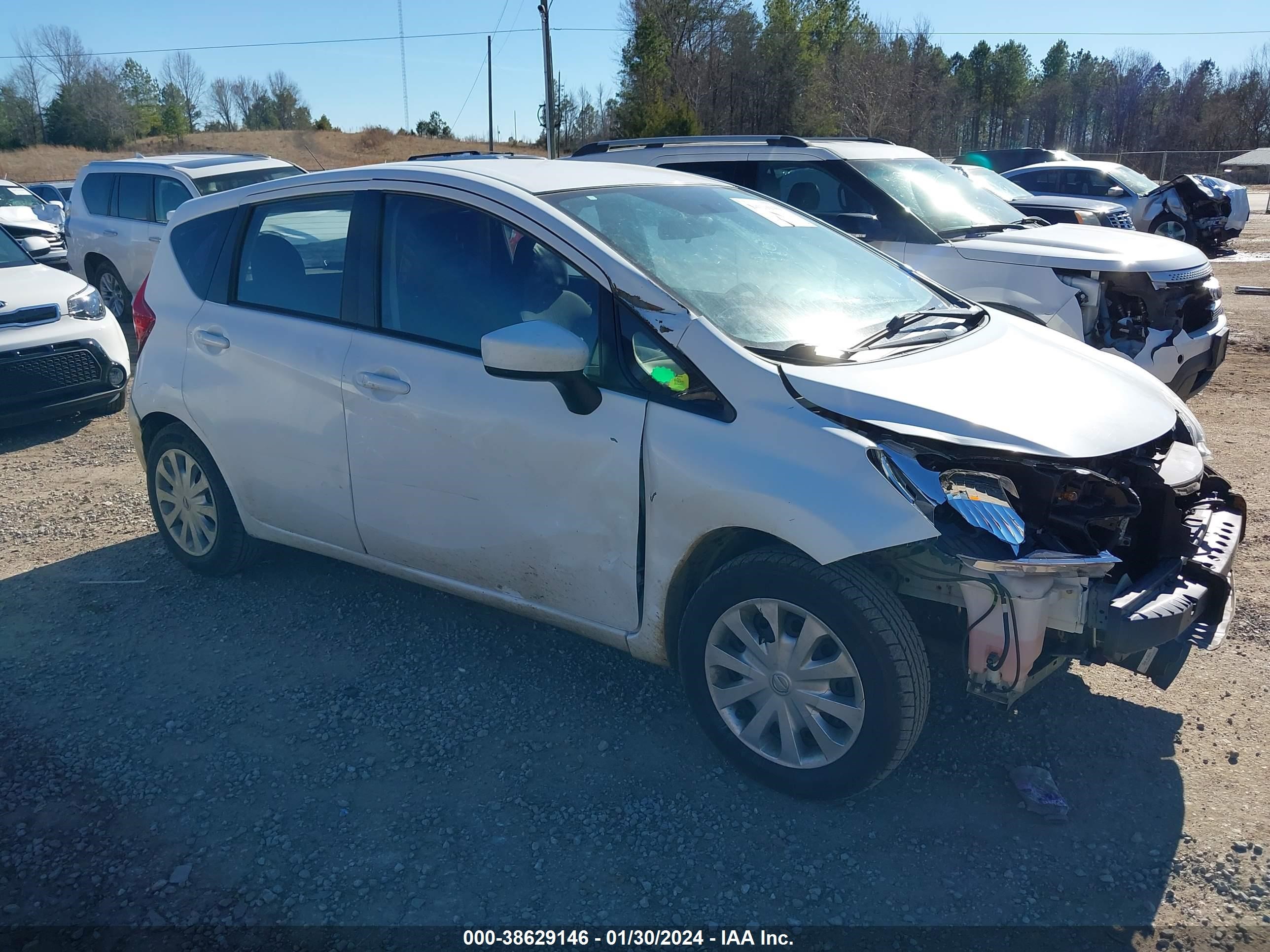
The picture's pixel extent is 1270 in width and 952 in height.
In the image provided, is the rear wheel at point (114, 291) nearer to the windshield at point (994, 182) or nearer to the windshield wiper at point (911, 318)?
the windshield at point (994, 182)

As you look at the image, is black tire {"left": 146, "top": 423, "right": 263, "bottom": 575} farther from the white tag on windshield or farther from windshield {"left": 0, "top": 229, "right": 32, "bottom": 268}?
windshield {"left": 0, "top": 229, "right": 32, "bottom": 268}

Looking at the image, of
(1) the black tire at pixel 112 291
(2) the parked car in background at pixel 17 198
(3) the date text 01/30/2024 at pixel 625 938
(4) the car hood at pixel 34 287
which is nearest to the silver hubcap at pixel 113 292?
(1) the black tire at pixel 112 291

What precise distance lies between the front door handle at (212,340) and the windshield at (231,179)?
7150 mm

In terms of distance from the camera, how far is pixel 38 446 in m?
7.30

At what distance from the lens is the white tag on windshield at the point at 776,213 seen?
4137 millimetres

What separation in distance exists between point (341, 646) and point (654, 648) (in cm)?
156

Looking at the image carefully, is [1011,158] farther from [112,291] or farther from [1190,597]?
[1190,597]

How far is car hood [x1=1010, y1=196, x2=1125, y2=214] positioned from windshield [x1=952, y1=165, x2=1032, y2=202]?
0.07 meters

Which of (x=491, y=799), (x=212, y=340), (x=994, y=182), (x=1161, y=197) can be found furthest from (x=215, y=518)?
(x=1161, y=197)

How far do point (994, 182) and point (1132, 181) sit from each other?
9.18m

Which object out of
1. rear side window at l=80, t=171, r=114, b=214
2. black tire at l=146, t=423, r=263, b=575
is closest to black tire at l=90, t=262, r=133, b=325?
rear side window at l=80, t=171, r=114, b=214

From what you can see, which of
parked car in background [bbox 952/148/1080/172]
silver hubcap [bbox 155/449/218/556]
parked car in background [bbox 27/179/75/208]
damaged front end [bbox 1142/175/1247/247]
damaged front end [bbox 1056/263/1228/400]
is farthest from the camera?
parked car in background [bbox 27/179/75/208]

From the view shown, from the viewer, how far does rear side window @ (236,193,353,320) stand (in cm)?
398

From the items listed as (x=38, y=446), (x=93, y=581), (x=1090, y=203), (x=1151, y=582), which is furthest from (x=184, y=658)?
(x=1090, y=203)
